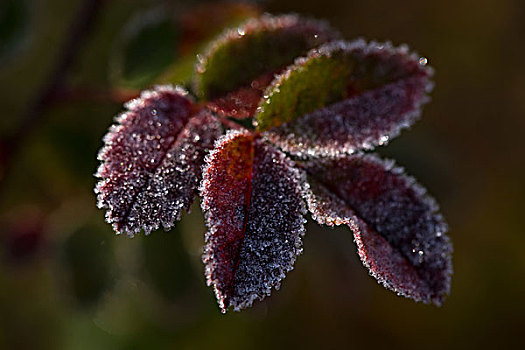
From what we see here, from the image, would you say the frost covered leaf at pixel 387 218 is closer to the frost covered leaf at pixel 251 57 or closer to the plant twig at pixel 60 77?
the frost covered leaf at pixel 251 57

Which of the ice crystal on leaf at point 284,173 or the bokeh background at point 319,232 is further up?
the ice crystal on leaf at point 284,173

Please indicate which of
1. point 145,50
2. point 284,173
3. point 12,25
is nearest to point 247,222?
point 284,173

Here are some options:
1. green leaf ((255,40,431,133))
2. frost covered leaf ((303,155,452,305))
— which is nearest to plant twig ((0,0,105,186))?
green leaf ((255,40,431,133))

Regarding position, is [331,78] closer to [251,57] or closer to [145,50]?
[251,57]

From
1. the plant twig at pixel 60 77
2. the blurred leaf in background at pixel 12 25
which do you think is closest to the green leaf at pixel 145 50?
the plant twig at pixel 60 77

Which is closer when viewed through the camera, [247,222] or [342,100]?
[247,222]

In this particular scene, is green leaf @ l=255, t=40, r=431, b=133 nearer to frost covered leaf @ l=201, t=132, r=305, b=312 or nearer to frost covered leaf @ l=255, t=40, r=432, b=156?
frost covered leaf @ l=255, t=40, r=432, b=156

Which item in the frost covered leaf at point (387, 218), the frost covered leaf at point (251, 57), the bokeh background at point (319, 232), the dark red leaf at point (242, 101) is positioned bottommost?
the bokeh background at point (319, 232)

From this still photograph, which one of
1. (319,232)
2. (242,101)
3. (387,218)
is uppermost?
(242,101)
